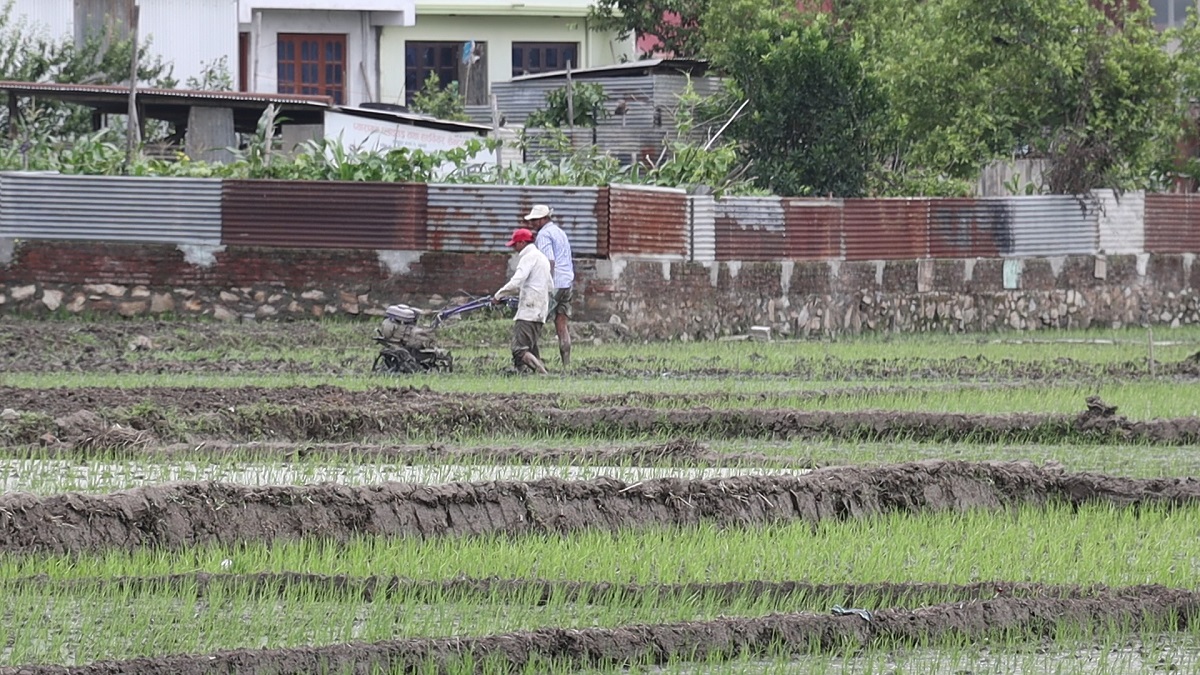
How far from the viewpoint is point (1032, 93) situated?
29531 mm

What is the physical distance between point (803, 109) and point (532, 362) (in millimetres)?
12126

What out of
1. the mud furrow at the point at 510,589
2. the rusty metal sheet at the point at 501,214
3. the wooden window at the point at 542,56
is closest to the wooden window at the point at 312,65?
the wooden window at the point at 542,56

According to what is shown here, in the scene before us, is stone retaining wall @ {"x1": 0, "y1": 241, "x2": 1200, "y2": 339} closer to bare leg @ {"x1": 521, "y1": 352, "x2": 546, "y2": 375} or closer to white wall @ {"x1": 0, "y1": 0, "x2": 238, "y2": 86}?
bare leg @ {"x1": 521, "y1": 352, "x2": 546, "y2": 375}

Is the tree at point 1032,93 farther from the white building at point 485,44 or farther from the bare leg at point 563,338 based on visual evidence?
the bare leg at point 563,338

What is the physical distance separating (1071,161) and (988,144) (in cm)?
169

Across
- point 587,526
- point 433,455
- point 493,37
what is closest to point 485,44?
point 493,37

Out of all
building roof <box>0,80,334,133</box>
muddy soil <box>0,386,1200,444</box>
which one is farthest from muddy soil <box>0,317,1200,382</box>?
building roof <box>0,80,334,133</box>

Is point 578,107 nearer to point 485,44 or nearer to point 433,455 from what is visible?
point 485,44

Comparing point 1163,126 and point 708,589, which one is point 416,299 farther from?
point 708,589

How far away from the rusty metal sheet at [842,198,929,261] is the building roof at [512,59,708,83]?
377 inches

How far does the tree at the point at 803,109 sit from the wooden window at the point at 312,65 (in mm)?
10906

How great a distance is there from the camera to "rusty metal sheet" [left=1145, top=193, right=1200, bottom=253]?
1149 inches

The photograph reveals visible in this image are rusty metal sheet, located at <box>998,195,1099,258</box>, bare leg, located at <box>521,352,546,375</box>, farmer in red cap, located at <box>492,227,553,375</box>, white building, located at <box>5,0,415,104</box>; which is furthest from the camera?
white building, located at <box>5,0,415,104</box>

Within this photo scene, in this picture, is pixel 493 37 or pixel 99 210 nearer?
pixel 99 210
